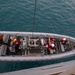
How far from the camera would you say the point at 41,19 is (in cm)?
3142

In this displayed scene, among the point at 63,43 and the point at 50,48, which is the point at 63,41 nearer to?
the point at 63,43

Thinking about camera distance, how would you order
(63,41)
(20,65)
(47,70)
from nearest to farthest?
(47,70), (20,65), (63,41)

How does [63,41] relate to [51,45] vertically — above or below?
above

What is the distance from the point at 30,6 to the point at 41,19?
139 inches

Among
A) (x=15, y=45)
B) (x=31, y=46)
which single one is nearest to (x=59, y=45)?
(x=31, y=46)

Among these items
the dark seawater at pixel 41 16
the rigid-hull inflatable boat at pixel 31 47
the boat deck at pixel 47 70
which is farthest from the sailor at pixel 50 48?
the dark seawater at pixel 41 16

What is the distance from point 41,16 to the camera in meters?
31.9

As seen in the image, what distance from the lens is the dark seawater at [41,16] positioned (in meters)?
29.8

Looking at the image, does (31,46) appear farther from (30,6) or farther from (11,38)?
(30,6)

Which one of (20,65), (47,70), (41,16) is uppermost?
(41,16)

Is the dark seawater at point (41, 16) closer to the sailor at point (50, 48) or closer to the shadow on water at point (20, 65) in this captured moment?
the sailor at point (50, 48)

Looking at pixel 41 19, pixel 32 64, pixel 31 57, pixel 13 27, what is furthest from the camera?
pixel 41 19

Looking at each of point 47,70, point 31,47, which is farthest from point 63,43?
point 47,70

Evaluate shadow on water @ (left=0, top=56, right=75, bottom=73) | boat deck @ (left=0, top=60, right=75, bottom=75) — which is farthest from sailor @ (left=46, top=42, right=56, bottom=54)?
boat deck @ (left=0, top=60, right=75, bottom=75)
